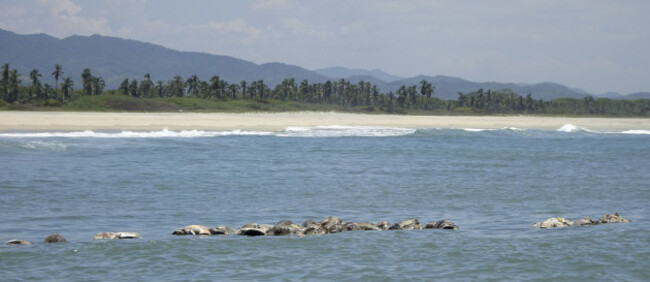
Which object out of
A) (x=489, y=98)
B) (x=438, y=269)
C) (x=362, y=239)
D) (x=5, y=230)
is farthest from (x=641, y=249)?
(x=489, y=98)

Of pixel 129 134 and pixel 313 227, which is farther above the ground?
pixel 129 134

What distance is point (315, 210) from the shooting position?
739 inches

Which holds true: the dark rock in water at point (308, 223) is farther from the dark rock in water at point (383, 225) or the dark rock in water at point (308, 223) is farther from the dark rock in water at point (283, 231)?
the dark rock in water at point (383, 225)

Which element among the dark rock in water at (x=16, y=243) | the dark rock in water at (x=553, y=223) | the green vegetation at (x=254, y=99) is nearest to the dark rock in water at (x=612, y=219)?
the dark rock in water at (x=553, y=223)

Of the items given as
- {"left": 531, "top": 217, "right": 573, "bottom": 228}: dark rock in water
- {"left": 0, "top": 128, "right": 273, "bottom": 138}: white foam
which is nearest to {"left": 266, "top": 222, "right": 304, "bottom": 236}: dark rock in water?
{"left": 531, "top": 217, "right": 573, "bottom": 228}: dark rock in water

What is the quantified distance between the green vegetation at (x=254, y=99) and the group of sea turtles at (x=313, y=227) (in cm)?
10710

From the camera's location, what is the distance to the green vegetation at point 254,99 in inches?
4995

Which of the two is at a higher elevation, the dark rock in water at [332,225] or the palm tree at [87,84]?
the palm tree at [87,84]

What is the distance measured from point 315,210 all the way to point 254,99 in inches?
5598

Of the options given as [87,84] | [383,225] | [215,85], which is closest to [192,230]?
[383,225]

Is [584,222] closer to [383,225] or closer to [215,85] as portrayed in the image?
[383,225]

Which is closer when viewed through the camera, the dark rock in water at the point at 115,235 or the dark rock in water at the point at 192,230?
the dark rock in water at the point at 115,235

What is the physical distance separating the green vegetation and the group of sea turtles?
107m

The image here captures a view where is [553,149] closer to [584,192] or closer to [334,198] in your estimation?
[584,192]
